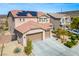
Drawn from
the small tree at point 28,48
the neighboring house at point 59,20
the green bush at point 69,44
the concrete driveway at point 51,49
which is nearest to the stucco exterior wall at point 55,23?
the neighboring house at point 59,20

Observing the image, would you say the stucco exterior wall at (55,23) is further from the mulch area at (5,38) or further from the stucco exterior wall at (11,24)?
the mulch area at (5,38)

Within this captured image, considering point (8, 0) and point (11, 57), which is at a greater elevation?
point (8, 0)

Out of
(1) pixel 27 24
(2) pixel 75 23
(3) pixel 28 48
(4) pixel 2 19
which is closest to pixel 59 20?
(2) pixel 75 23

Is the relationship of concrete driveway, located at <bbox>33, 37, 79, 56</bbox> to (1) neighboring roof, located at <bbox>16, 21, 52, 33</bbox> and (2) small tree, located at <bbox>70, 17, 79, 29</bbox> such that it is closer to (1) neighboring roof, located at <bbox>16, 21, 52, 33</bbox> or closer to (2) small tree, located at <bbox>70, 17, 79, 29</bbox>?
(1) neighboring roof, located at <bbox>16, 21, 52, 33</bbox>

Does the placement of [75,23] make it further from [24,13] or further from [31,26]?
[24,13]

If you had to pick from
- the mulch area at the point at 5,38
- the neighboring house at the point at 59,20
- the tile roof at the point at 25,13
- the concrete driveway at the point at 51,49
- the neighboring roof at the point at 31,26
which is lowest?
the concrete driveway at the point at 51,49

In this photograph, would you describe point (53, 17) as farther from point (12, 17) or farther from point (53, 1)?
point (12, 17)

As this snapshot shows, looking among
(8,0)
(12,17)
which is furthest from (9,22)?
(8,0)

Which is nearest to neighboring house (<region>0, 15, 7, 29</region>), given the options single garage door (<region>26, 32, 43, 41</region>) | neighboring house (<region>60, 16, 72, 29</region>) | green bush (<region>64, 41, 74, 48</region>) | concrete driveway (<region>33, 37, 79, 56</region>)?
single garage door (<region>26, 32, 43, 41</region>)
